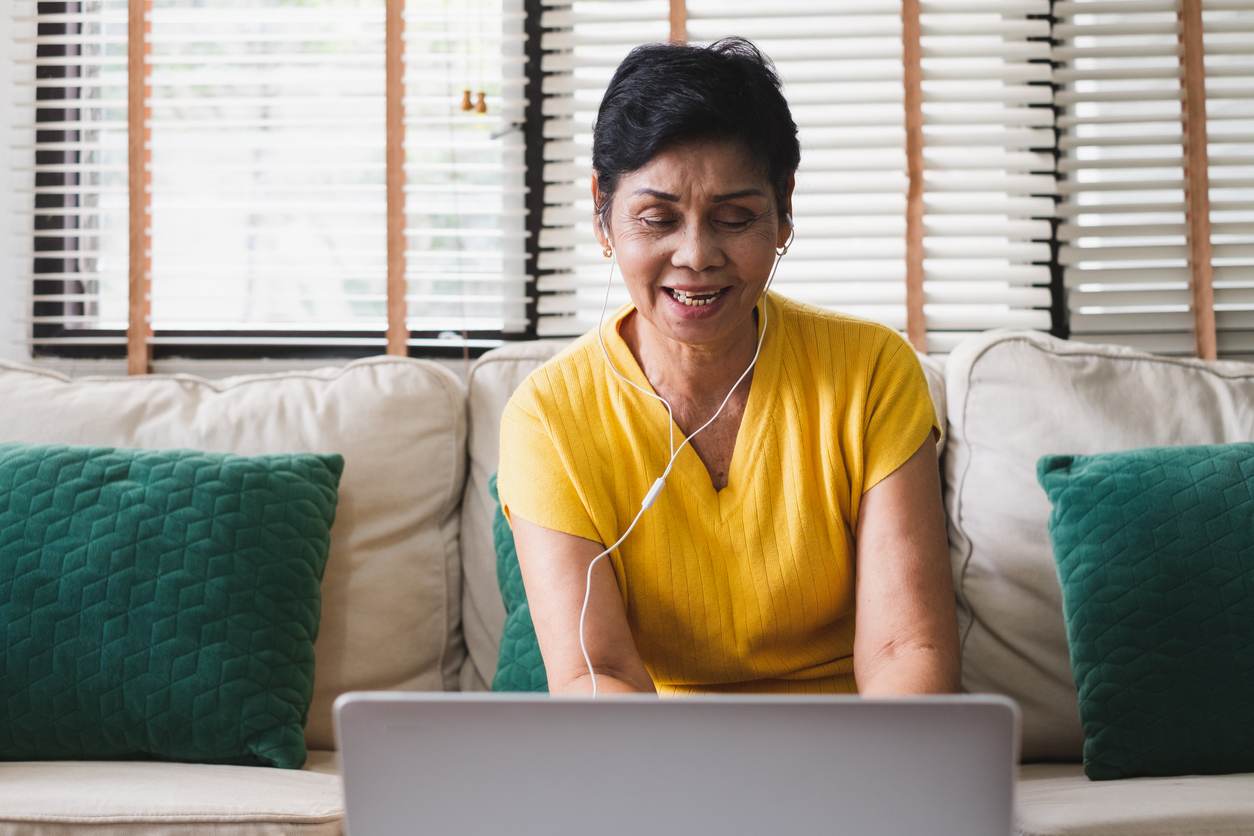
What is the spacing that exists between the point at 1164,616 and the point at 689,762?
1.07 meters

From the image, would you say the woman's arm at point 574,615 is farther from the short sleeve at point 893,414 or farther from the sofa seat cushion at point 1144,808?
the sofa seat cushion at point 1144,808

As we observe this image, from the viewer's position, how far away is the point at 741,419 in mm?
1241

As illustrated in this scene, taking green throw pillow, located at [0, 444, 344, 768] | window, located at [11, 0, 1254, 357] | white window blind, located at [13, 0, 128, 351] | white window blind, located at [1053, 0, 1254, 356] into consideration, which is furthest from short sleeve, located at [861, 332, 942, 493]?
white window blind, located at [13, 0, 128, 351]

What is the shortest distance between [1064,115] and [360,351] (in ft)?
5.57

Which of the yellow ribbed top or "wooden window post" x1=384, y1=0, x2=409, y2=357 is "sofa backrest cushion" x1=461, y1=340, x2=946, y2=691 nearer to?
"wooden window post" x1=384, y1=0, x2=409, y2=357

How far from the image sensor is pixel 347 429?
5.33 ft

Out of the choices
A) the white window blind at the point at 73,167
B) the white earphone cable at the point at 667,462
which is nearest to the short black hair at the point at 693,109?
the white earphone cable at the point at 667,462

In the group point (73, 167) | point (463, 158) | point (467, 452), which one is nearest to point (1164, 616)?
point (467, 452)

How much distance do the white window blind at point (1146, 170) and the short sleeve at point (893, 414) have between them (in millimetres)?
1004

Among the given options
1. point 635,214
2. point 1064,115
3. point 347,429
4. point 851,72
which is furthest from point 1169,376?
point 347,429

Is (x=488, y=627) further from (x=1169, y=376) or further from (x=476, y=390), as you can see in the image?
(x=1169, y=376)

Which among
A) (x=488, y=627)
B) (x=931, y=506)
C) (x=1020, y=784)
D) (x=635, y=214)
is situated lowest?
(x=1020, y=784)

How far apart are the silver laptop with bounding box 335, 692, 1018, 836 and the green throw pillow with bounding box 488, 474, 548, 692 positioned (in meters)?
0.85

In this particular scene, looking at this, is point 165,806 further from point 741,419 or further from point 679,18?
point 679,18
